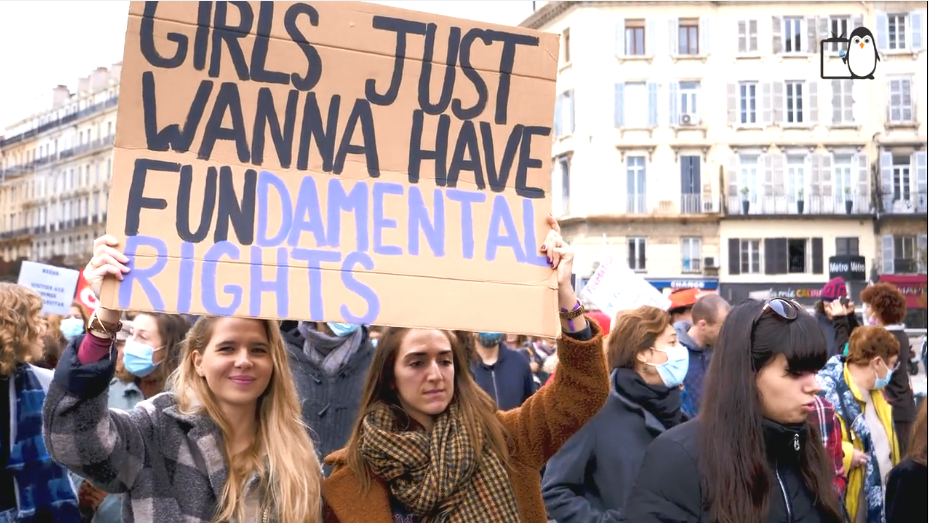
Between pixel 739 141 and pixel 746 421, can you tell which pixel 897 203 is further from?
pixel 746 421

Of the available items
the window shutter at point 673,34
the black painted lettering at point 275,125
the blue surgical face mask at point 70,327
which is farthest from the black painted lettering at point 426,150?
the window shutter at point 673,34

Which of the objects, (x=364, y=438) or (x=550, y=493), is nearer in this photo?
(x=364, y=438)

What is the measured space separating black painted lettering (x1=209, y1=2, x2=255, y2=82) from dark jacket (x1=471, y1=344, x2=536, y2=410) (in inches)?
166

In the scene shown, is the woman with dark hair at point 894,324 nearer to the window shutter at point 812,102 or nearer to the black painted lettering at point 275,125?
the black painted lettering at point 275,125

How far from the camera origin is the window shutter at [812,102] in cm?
3822

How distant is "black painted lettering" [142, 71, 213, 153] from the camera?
290cm

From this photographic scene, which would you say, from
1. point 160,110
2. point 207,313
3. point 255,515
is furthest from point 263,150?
point 255,515

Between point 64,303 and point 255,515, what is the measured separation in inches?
345

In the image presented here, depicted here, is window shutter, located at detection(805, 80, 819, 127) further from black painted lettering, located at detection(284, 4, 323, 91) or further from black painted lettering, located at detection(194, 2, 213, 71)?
black painted lettering, located at detection(194, 2, 213, 71)

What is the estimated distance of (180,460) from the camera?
2867 mm

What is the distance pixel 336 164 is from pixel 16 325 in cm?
170

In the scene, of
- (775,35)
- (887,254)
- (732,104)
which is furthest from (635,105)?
(887,254)

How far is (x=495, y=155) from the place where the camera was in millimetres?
3188

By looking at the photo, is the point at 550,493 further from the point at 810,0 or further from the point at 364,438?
the point at 810,0
